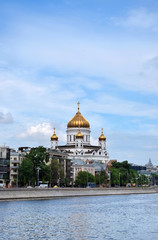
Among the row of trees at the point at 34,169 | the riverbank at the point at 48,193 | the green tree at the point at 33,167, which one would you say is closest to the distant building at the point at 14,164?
the row of trees at the point at 34,169

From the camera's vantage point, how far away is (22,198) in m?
102

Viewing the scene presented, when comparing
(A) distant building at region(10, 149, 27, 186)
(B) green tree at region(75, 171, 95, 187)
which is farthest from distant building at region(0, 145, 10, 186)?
(B) green tree at region(75, 171, 95, 187)

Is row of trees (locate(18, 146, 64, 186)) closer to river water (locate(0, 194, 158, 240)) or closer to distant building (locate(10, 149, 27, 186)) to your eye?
distant building (locate(10, 149, 27, 186))

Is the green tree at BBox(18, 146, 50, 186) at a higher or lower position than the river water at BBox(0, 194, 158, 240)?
higher

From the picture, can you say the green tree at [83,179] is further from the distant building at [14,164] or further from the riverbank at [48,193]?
the distant building at [14,164]

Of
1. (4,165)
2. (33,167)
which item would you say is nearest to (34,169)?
(33,167)

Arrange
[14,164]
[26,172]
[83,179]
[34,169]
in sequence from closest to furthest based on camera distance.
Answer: [26,172], [34,169], [14,164], [83,179]

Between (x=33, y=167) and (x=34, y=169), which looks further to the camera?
(x=34, y=169)

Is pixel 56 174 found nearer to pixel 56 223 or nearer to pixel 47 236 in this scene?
pixel 56 223

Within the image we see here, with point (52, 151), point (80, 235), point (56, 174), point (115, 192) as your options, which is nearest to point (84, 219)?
point (80, 235)

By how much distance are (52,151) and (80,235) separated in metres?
144

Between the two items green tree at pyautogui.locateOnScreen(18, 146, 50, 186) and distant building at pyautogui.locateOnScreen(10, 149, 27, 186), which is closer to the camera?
green tree at pyautogui.locateOnScreen(18, 146, 50, 186)

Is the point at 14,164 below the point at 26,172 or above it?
above

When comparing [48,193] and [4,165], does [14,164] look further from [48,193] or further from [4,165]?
[48,193]
